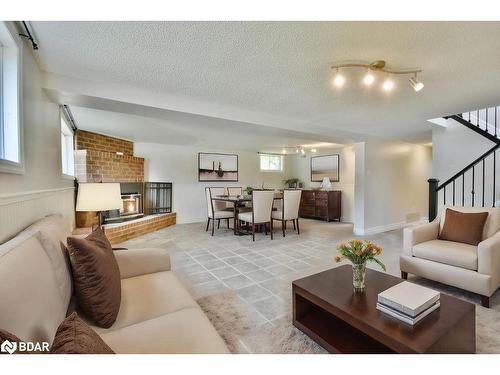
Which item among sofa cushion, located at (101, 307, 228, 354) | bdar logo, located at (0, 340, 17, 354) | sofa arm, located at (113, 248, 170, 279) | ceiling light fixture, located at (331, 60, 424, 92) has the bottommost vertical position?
sofa cushion, located at (101, 307, 228, 354)

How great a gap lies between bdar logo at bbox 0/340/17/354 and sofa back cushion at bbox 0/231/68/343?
0.48 ft

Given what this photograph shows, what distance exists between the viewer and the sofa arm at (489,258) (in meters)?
2.00

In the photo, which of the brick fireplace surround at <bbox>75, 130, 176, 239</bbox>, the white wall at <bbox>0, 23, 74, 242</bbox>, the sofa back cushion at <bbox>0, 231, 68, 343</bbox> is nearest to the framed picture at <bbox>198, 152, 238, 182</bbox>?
the brick fireplace surround at <bbox>75, 130, 176, 239</bbox>

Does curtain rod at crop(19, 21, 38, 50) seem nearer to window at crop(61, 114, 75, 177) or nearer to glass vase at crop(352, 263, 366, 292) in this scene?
window at crop(61, 114, 75, 177)

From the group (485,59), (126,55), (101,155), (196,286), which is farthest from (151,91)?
(485,59)

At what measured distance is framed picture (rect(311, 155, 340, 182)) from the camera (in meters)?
6.88

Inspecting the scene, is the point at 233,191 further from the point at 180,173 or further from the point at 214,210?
the point at 180,173

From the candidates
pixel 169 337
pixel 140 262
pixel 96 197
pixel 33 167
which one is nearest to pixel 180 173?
pixel 96 197

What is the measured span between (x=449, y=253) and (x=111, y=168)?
5222mm

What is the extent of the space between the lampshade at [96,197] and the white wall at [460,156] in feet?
17.3

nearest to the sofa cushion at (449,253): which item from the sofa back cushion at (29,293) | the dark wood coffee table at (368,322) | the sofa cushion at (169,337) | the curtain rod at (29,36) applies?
the dark wood coffee table at (368,322)

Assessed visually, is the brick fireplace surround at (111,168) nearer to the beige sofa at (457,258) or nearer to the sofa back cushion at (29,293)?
the sofa back cushion at (29,293)

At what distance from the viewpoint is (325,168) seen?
7141mm
